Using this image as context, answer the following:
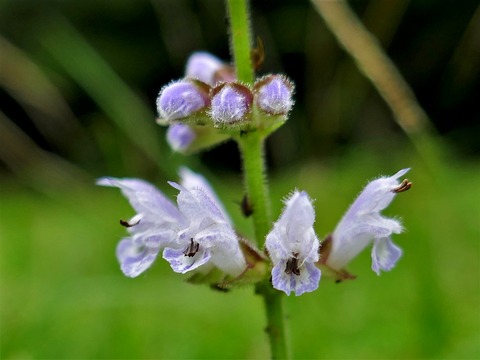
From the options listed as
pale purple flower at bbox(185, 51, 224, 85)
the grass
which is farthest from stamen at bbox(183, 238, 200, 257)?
the grass

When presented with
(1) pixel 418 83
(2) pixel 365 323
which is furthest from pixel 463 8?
(2) pixel 365 323

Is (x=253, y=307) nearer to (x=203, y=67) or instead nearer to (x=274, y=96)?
(x=203, y=67)

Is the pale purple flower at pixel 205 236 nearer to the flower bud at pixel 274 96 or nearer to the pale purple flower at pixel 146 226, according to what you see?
the pale purple flower at pixel 146 226

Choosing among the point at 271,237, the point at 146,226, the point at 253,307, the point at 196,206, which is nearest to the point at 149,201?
the point at 146,226

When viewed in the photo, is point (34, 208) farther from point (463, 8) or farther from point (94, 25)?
point (463, 8)

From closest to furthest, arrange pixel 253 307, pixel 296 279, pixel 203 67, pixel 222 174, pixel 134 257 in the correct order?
1. pixel 296 279
2. pixel 134 257
3. pixel 203 67
4. pixel 253 307
5. pixel 222 174

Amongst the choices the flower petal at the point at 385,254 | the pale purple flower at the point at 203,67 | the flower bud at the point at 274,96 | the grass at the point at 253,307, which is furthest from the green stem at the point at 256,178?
the grass at the point at 253,307
